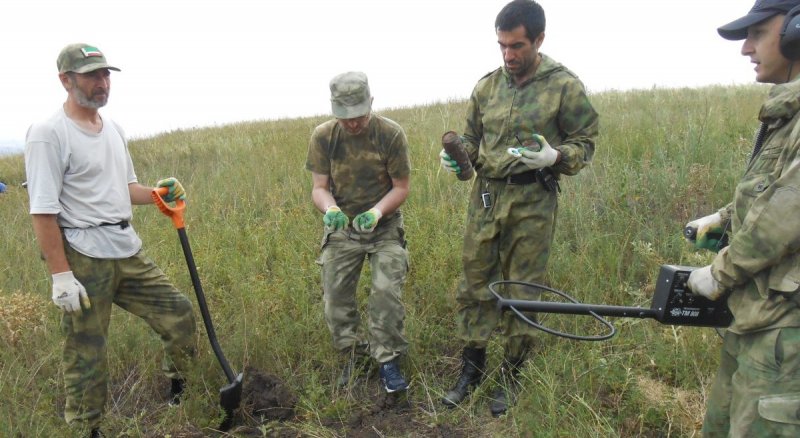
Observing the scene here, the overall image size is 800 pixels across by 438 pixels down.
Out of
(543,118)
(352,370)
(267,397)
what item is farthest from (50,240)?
(543,118)

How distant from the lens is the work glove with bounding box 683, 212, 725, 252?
225 cm

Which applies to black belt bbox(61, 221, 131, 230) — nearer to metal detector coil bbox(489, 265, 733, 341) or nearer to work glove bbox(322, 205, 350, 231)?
work glove bbox(322, 205, 350, 231)

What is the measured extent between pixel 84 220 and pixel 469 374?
7.90 ft

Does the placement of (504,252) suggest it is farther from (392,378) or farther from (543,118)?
(392,378)

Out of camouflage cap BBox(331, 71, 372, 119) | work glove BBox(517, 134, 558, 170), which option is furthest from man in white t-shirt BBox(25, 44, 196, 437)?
work glove BBox(517, 134, 558, 170)

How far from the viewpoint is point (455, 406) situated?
3.32m

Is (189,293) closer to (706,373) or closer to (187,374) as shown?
(187,374)

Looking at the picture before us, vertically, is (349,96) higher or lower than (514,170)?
higher

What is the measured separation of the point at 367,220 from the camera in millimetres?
3273

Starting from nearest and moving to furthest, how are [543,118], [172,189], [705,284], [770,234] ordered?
[770,234], [705,284], [543,118], [172,189]

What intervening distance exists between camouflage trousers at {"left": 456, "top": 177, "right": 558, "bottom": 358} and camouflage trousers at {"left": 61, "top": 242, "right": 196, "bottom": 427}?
72.2 inches

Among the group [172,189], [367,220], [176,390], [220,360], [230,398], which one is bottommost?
[176,390]

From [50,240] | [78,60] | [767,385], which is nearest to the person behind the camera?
[767,385]

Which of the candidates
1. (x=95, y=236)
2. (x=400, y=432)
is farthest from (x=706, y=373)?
(x=95, y=236)
